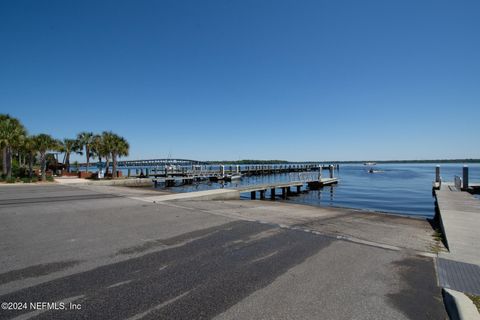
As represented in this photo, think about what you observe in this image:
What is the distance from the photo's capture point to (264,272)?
199 inches

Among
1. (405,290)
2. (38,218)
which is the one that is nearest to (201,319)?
(405,290)

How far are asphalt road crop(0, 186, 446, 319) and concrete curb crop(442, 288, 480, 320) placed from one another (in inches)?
5.8

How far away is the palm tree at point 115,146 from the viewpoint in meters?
39.3

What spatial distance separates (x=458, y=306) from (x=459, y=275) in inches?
68.0

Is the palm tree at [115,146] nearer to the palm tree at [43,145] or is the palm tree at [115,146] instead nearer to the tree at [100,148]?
the tree at [100,148]

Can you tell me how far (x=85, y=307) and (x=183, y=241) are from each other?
3.42 meters

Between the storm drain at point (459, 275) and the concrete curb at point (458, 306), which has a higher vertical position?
the concrete curb at point (458, 306)

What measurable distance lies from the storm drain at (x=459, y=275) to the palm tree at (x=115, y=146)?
39.5 metres

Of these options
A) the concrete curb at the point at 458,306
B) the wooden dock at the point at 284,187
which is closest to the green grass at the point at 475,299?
the concrete curb at the point at 458,306

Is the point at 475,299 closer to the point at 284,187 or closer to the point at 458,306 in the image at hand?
Result: the point at 458,306

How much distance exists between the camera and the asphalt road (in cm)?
Answer: 369

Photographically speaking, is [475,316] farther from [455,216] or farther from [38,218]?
[38,218]

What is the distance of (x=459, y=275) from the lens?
16.6ft

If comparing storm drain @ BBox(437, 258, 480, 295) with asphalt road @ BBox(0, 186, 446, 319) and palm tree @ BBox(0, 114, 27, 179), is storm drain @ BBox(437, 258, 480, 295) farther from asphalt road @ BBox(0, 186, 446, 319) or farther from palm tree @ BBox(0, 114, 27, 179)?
palm tree @ BBox(0, 114, 27, 179)
